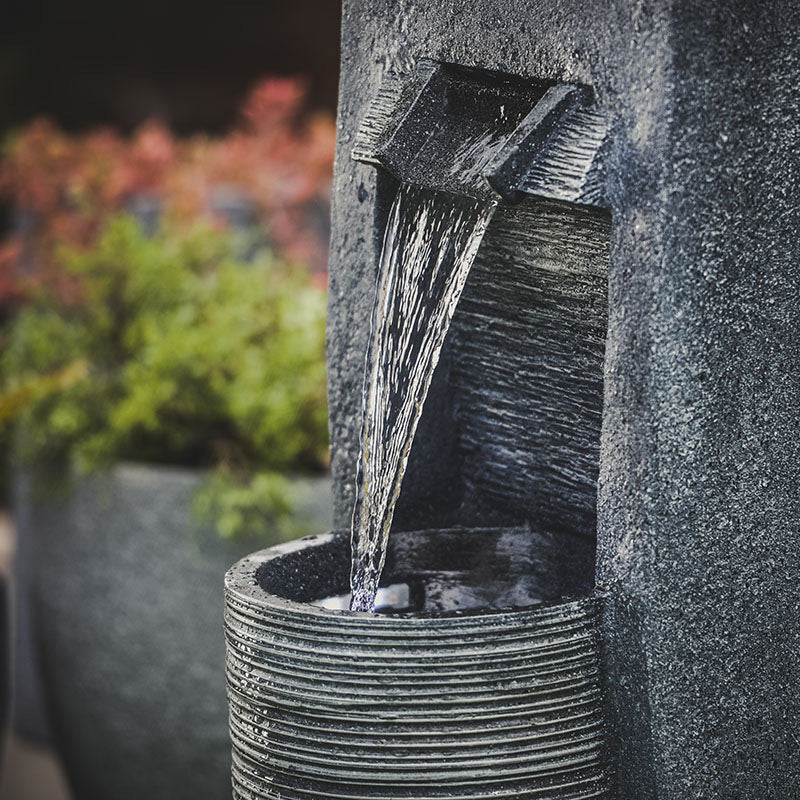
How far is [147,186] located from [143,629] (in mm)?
1948

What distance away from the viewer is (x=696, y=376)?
4.58ft

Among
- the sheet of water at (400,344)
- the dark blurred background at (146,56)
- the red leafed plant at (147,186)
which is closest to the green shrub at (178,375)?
the red leafed plant at (147,186)

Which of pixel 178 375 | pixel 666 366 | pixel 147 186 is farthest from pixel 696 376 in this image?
pixel 147 186

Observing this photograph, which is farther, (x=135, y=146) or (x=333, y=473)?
(x=135, y=146)

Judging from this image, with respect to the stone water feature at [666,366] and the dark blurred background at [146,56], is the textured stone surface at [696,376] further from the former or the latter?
the dark blurred background at [146,56]

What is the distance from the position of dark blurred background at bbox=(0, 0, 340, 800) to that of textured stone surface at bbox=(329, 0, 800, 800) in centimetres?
548

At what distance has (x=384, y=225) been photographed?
1.69 m

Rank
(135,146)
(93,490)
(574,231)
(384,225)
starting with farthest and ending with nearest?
(135,146), (93,490), (384,225), (574,231)

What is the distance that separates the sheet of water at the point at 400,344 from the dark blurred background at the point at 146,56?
5.21 m

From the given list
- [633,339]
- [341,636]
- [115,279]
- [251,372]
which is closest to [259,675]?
[341,636]

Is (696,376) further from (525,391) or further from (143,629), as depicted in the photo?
(143,629)

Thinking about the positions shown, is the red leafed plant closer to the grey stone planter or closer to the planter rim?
the grey stone planter

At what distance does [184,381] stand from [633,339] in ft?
5.89

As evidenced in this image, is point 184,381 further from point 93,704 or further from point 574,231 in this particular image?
point 574,231
